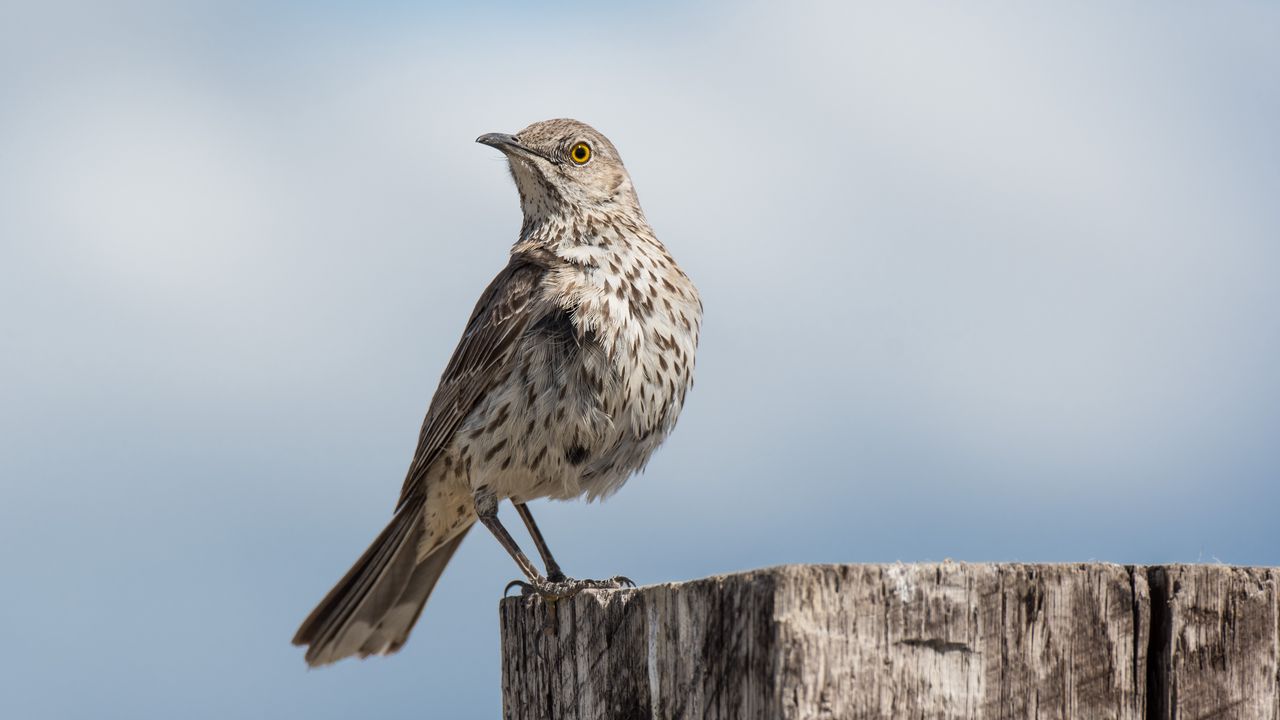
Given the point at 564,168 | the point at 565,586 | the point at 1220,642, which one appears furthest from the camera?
the point at 564,168

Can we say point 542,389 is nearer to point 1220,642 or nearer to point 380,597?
point 380,597

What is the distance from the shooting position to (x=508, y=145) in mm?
7066

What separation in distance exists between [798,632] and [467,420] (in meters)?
3.75

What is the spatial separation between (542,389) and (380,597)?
1507mm

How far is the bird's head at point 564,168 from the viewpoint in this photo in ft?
22.7

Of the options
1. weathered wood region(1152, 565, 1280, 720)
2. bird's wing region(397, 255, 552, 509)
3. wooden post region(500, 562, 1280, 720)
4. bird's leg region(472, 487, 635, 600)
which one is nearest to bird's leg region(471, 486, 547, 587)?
bird's leg region(472, 487, 635, 600)

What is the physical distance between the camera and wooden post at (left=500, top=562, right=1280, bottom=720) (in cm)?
272

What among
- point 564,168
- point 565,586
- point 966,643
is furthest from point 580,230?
point 966,643

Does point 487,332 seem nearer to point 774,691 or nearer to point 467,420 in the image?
point 467,420

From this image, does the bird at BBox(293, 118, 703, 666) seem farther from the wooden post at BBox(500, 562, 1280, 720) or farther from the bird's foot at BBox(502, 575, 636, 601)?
the wooden post at BBox(500, 562, 1280, 720)

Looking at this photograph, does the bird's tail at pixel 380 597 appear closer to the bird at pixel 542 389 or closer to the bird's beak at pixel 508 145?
the bird at pixel 542 389

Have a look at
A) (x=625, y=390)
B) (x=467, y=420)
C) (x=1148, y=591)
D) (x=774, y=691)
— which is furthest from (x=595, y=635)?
(x=467, y=420)

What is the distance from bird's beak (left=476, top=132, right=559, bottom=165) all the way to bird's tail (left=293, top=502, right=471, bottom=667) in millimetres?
1990

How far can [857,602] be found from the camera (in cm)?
274
